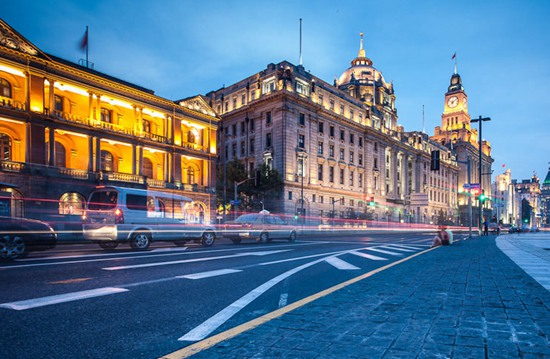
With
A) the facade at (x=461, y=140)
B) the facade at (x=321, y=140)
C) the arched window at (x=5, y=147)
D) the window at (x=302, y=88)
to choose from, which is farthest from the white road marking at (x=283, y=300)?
the facade at (x=461, y=140)

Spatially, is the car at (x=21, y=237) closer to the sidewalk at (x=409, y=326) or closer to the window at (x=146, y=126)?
the sidewalk at (x=409, y=326)

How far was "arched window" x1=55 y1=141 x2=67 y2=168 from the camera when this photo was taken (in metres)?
32.2

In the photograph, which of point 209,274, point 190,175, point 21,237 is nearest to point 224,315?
point 209,274

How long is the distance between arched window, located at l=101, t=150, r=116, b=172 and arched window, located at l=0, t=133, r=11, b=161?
7907mm

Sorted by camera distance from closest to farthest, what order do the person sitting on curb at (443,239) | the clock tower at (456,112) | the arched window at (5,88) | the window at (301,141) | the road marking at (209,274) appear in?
the road marking at (209,274) < the person sitting on curb at (443,239) < the arched window at (5,88) < the window at (301,141) < the clock tower at (456,112)

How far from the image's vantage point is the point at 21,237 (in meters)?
10.0

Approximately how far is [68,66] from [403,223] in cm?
6168

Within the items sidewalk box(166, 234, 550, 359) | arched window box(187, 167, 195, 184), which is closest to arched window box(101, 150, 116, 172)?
arched window box(187, 167, 195, 184)

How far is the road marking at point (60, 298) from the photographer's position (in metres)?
4.50

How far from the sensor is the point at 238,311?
14.4 ft

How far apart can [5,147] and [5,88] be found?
4.77m

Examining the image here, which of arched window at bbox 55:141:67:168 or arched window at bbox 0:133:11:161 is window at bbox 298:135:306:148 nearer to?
arched window at bbox 55:141:67:168

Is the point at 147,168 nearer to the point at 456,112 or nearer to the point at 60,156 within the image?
the point at 60,156

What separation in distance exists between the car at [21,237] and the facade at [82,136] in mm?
16061
